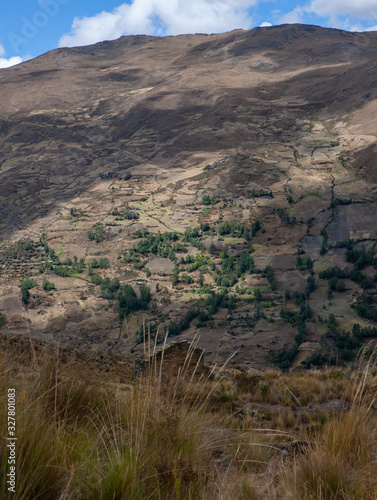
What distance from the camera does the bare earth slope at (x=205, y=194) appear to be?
59.6 metres

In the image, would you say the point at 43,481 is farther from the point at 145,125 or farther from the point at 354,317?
the point at 145,125

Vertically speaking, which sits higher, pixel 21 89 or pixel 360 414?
pixel 21 89

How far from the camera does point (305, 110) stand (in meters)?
125

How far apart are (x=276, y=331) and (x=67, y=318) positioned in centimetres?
3207

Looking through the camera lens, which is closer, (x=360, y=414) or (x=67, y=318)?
(x=360, y=414)

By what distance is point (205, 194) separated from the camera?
96625 mm

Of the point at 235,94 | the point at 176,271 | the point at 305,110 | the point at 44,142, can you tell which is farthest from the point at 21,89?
the point at 176,271

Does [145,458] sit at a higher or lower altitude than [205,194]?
lower

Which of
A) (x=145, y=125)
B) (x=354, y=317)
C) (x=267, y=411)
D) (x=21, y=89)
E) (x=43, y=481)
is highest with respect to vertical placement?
(x=21, y=89)

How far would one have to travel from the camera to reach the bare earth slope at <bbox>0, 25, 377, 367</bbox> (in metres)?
59.6

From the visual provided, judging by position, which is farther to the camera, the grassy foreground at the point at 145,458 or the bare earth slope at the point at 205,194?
the bare earth slope at the point at 205,194

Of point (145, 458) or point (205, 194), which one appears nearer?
point (145, 458)

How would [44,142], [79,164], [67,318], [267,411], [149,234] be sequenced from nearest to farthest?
[267,411], [67,318], [149,234], [79,164], [44,142]

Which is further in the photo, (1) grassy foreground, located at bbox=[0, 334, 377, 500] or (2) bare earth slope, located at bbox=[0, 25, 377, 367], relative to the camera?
(2) bare earth slope, located at bbox=[0, 25, 377, 367]
